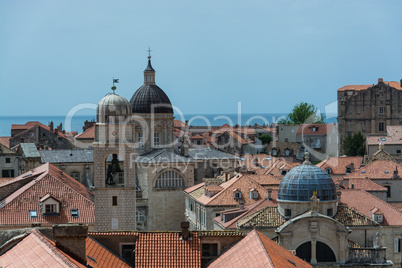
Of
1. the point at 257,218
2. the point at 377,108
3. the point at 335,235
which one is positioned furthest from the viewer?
the point at 377,108

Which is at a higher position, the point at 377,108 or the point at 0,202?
the point at 377,108

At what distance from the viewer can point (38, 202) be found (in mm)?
48312

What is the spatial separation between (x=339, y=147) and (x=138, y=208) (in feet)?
176

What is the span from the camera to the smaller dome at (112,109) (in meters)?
44.2

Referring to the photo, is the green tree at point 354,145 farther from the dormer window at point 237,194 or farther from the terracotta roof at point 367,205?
the terracotta roof at point 367,205

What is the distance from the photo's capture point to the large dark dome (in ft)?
254

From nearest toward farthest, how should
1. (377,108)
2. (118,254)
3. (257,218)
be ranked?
(118,254), (257,218), (377,108)

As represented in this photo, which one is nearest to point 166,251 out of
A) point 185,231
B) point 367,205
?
point 185,231

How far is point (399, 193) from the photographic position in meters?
72.8

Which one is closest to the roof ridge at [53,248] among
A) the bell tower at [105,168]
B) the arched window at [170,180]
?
the bell tower at [105,168]

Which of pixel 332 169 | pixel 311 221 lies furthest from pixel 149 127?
pixel 311 221

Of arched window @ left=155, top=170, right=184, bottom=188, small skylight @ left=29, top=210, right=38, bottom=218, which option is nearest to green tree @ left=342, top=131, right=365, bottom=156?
arched window @ left=155, top=170, right=184, bottom=188

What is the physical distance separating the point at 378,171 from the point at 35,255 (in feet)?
176

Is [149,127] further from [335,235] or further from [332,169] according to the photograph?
[335,235]
